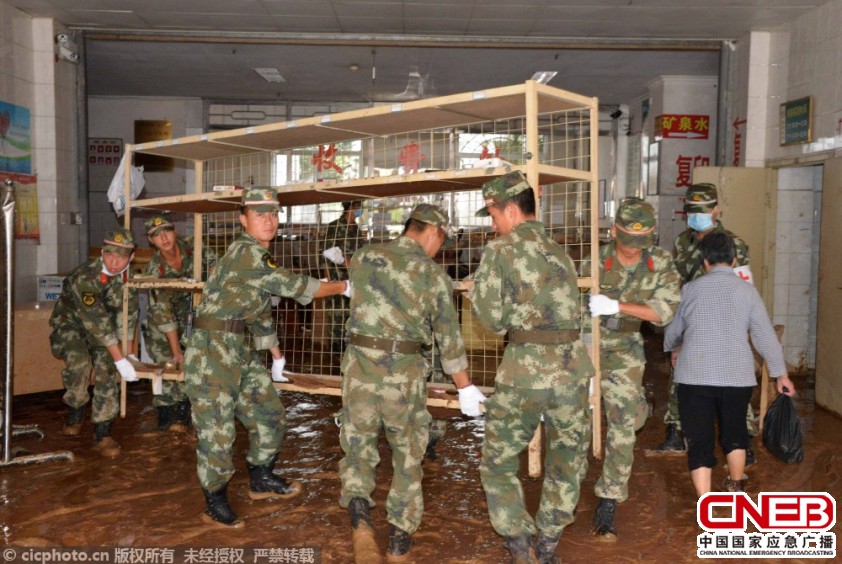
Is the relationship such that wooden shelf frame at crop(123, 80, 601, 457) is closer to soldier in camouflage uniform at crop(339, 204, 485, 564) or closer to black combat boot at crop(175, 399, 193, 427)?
soldier in camouflage uniform at crop(339, 204, 485, 564)

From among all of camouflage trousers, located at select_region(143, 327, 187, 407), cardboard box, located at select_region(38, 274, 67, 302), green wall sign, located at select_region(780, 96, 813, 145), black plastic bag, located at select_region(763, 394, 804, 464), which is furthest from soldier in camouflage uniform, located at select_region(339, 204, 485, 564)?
cardboard box, located at select_region(38, 274, 67, 302)

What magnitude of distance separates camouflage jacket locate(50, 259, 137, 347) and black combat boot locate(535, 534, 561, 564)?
10.6ft

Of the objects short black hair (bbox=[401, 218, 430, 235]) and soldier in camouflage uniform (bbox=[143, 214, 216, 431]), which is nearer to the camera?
short black hair (bbox=[401, 218, 430, 235])

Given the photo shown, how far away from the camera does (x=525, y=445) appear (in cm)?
343

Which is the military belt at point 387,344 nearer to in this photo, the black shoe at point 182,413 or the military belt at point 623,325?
the military belt at point 623,325

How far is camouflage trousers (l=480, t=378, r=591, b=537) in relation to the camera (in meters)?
3.37

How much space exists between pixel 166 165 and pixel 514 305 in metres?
11.2

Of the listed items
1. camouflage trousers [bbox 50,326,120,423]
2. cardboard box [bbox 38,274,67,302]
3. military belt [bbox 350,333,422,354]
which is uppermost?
military belt [bbox 350,333,422,354]

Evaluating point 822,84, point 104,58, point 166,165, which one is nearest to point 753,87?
point 822,84

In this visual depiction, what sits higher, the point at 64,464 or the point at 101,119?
the point at 101,119

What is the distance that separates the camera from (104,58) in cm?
1061

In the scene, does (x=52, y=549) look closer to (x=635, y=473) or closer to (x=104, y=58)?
(x=635, y=473)

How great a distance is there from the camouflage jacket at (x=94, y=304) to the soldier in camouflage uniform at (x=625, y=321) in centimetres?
326

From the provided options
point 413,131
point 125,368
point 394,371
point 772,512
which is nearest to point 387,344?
point 394,371
